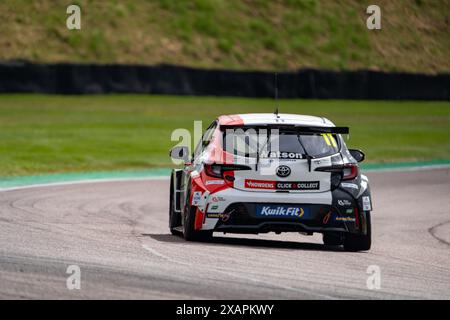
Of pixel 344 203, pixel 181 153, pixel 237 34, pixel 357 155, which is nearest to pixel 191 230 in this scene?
pixel 181 153

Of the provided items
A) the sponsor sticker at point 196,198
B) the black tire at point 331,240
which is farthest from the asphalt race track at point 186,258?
the sponsor sticker at point 196,198

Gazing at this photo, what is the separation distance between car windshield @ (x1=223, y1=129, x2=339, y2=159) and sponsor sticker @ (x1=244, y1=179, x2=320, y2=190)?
26cm

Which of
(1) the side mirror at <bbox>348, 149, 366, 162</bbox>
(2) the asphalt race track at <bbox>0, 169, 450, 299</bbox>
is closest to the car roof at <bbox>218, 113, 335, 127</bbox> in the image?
(1) the side mirror at <bbox>348, 149, 366, 162</bbox>

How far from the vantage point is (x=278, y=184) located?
10977 millimetres

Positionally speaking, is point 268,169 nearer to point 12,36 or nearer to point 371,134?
point 371,134

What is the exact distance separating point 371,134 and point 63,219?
24320 mm

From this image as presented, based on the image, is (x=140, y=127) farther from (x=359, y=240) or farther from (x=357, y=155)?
(x=359, y=240)

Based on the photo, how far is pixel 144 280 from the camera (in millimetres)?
8633

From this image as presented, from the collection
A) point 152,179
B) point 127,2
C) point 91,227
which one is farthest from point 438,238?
point 127,2

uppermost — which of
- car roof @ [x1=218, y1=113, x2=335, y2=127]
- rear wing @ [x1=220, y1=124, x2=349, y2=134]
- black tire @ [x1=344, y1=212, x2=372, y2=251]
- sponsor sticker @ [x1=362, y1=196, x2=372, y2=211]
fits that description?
car roof @ [x1=218, y1=113, x2=335, y2=127]

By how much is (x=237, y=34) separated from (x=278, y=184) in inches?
1905

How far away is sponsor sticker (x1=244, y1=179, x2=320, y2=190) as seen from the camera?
10977 millimetres

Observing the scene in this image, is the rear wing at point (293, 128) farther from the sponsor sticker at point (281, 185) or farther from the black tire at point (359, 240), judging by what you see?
the black tire at point (359, 240)

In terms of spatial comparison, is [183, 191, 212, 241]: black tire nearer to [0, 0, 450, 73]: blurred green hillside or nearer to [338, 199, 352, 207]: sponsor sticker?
[338, 199, 352, 207]: sponsor sticker
